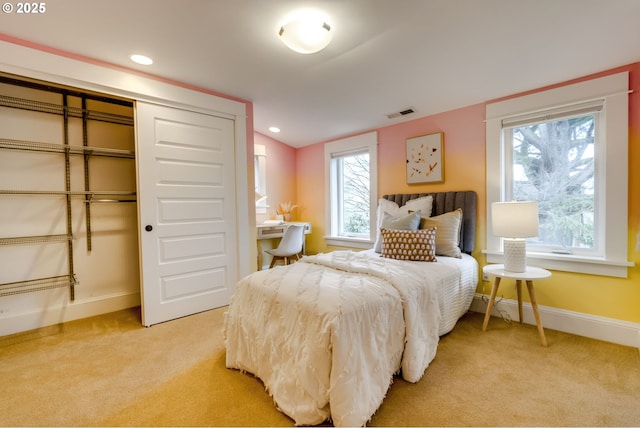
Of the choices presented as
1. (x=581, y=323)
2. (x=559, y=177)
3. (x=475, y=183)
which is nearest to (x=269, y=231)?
(x=475, y=183)

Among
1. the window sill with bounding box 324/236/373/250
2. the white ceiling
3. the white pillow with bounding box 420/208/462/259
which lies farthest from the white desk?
the white pillow with bounding box 420/208/462/259

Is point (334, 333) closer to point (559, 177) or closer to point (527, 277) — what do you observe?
point (527, 277)

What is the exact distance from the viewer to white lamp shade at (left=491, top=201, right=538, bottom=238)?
2.14 meters

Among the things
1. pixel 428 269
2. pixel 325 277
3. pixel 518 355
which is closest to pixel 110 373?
pixel 325 277

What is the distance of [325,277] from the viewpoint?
Answer: 5.96 ft

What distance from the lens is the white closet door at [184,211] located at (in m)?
2.55

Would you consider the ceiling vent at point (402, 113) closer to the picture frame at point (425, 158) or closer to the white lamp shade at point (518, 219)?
the picture frame at point (425, 158)

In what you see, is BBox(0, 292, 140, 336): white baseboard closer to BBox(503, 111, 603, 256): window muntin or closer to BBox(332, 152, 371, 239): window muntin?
BBox(332, 152, 371, 239): window muntin

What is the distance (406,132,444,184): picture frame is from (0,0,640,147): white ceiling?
1.34ft

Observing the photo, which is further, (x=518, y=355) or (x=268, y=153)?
(x=268, y=153)

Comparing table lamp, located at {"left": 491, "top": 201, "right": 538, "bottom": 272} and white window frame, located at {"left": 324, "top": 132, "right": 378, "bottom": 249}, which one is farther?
white window frame, located at {"left": 324, "top": 132, "right": 378, "bottom": 249}

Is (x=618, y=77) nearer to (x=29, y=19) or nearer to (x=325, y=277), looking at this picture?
(x=325, y=277)

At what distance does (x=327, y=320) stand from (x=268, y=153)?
361 centimetres

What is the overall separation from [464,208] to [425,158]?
2.40 feet
